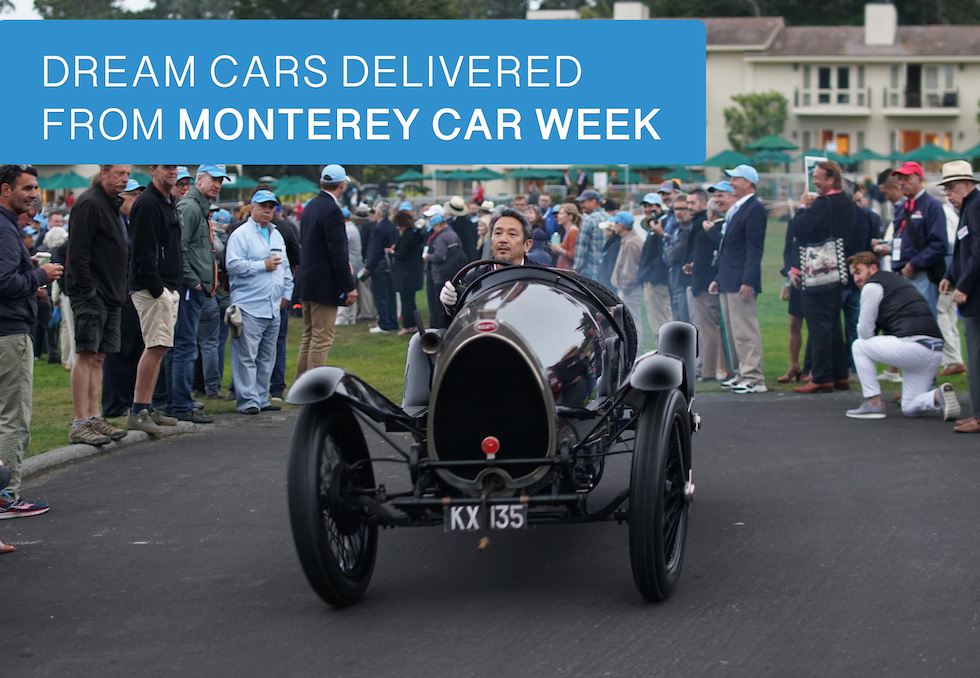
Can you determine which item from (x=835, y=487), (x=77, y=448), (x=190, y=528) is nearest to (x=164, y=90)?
(x=77, y=448)

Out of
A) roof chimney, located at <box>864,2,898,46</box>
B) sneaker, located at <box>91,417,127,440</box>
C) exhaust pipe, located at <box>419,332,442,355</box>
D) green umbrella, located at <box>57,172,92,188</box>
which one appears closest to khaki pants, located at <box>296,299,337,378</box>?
sneaker, located at <box>91,417,127,440</box>

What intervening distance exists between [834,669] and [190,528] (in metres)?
3.97

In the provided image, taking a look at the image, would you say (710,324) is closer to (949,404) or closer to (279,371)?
(949,404)

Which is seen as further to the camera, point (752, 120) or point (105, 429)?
point (752, 120)

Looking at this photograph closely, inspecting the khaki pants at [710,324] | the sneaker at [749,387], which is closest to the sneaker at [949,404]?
the sneaker at [749,387]

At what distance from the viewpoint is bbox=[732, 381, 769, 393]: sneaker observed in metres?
12.1

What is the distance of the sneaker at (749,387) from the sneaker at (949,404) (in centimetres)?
223

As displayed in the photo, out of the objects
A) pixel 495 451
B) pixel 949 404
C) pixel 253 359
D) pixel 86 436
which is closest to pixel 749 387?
pixel 949 404

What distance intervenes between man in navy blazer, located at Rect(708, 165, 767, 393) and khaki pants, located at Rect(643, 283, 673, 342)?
207 cm

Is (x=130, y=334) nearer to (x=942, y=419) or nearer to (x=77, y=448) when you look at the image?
(x=77, y=448)

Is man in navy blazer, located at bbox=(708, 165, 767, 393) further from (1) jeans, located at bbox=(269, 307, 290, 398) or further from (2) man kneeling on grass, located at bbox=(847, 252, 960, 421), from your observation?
(1) jeans, located at bbox=(269, 307, 290, 398)

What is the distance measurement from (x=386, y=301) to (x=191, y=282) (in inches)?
339

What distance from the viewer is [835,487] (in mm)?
7738

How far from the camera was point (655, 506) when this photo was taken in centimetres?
518
